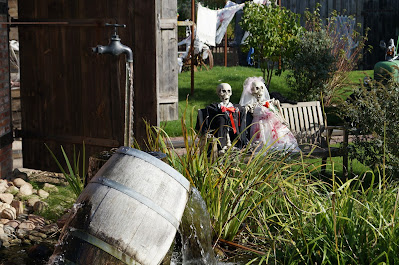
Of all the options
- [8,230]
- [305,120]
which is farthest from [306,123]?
[8,230]

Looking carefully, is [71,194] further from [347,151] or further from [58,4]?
[347,151]

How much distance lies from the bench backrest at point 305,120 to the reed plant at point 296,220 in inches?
115

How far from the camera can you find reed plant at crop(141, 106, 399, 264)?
385 cm

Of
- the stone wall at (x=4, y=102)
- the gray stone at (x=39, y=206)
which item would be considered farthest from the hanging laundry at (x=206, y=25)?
the gray stone at (x=39, y=206)

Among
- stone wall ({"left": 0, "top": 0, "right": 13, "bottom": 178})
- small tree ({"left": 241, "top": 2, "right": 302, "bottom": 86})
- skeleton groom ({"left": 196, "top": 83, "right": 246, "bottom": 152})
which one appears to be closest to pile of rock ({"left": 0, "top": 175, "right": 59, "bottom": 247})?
stone wall ({"left": 0, "top": 0, "right": 13, "bottom": 178})

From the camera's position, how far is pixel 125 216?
341 cm

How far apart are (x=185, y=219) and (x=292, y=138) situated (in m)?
3.72

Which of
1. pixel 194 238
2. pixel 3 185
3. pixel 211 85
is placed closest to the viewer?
pixel 194 238

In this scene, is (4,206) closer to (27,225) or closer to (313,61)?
(27,225)

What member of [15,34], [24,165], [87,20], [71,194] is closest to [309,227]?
[71,194]

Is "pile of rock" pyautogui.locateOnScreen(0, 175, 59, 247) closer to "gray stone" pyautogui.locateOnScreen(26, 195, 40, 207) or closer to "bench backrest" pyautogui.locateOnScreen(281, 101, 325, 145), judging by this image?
"gray stone" pyautogui.locateOnScreen(26, 195, 40, 207)

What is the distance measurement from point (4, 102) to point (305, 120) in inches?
138

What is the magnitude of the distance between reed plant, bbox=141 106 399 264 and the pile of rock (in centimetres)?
122

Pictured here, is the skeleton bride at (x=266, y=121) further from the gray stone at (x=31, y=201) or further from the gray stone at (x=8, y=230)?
the gray stone at (x=8, y=230)
